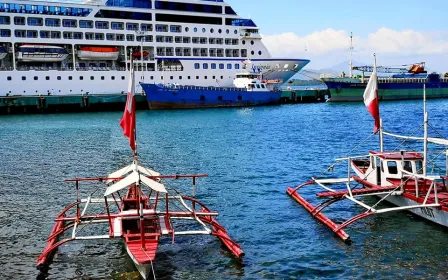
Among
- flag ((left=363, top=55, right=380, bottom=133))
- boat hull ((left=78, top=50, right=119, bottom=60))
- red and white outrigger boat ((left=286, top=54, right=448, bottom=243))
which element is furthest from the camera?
boat hull ((left=78, top=50, right=119, bottom=60))

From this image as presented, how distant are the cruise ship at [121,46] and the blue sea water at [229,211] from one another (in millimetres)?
25012

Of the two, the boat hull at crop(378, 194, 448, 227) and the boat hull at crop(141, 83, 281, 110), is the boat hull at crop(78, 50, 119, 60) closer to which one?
the boat hull at crop(141, 83, 281, 110)

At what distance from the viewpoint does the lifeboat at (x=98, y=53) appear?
78.5 meters

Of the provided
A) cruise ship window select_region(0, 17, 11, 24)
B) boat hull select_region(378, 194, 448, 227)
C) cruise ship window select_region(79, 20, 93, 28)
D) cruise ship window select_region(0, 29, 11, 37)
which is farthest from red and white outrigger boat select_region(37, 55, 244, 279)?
cruise ship window select_region(79, 20, 93, 28)

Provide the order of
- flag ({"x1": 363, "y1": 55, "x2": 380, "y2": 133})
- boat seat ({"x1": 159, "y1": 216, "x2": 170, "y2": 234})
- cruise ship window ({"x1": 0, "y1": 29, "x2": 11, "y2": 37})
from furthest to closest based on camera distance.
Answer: cruise ship window ({"x1": 0, "y1": 29, "x2": 11, "y2": 37}) < flag ({"x1": 363, "y1": 55, "x2": 380, "y2": 133}) < boat seat ({"x1": 159, "y1": 216, "x2": 170, "y2": 234})

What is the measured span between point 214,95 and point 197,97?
8.67ft

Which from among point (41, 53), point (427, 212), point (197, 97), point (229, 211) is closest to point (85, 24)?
point (41, 53)

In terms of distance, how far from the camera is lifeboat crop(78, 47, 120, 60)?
78500mm

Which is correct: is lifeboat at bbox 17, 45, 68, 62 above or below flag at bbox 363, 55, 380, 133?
above

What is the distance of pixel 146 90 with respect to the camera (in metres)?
74.4

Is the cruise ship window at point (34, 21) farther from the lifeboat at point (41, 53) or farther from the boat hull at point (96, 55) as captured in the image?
the boat hull at point (96, 55)

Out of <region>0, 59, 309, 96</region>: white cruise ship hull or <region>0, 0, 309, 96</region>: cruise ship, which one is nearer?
<region>0, 59, 309, 96</region>: white cruise ship hull

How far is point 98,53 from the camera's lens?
261 feet

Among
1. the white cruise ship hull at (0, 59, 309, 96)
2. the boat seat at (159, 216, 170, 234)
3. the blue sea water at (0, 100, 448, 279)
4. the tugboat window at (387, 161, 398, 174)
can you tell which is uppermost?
the white cruise ship hull at (0, 59, 309, 96)
